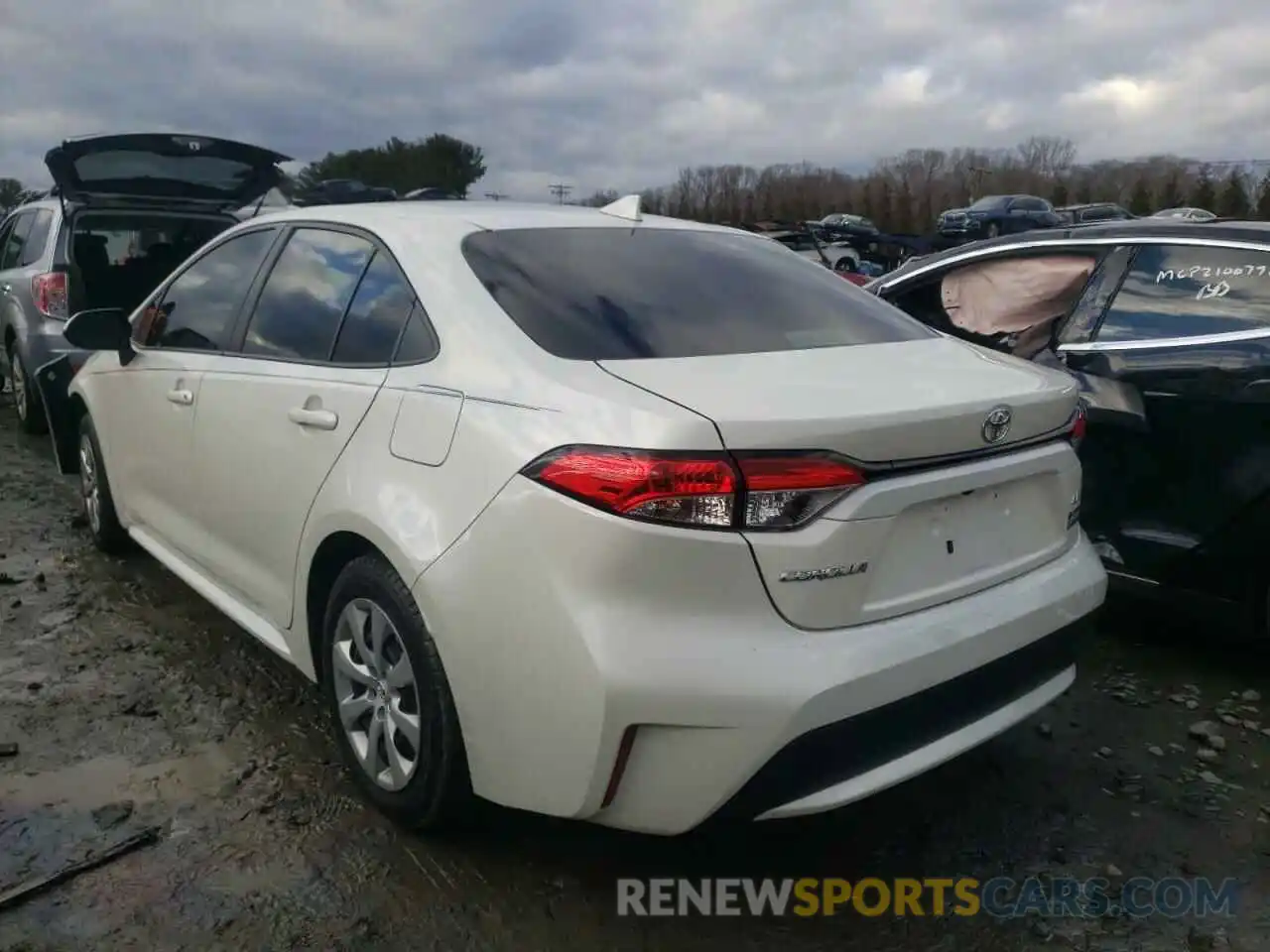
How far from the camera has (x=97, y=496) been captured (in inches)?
193

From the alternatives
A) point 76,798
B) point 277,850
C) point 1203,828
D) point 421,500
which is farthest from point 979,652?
point 76,798

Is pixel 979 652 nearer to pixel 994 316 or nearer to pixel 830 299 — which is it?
pixel 830 299

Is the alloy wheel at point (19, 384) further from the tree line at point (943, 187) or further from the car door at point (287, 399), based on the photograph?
the tree line at point (943, 187)

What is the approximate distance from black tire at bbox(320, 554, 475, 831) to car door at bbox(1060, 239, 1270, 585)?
2.49 metres

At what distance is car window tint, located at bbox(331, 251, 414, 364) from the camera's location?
2.81 metres

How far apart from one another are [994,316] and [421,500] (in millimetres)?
3011

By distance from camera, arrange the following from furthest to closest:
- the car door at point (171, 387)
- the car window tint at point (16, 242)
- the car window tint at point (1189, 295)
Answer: the car window tint at point (16, 242) → the car door at point (171, 387) → the car window tint at point (1189, 295)

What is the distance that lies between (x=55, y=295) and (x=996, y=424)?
20.7ft

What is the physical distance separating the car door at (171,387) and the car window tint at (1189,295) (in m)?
2.99

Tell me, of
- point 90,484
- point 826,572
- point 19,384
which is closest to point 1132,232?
point 826,572

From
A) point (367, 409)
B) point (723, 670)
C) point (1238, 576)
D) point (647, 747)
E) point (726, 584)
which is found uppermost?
point (367, 409)

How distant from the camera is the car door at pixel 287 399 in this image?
2867 millimetres

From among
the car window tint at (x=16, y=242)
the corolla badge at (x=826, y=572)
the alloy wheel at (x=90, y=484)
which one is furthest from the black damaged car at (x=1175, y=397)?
the car window tint at (x=16, y=242)

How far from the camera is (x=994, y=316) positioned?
4590 mm
